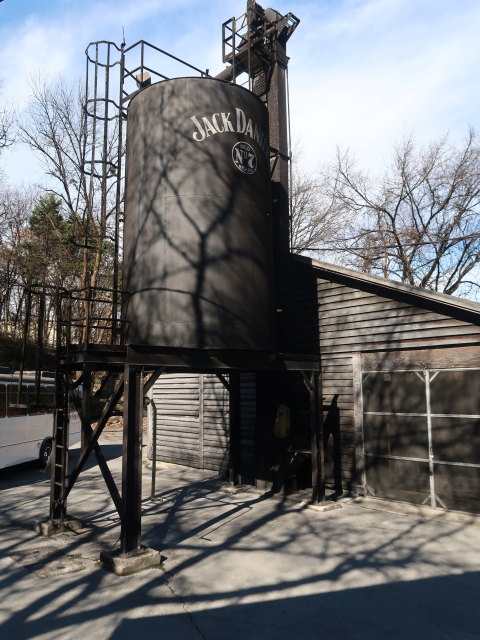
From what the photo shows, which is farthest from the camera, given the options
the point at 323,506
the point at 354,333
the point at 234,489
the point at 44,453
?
the point at 44,453

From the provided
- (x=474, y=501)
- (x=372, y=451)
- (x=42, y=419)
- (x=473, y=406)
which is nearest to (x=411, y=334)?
(x=473, y=406)

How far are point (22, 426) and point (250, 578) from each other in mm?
9191

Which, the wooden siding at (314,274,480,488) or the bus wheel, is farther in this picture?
the bus wheel

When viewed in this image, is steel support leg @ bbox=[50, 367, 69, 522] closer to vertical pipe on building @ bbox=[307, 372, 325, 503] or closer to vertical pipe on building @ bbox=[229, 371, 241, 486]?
vertical pipe on building @ bbox=[229, 371, 241, 486]

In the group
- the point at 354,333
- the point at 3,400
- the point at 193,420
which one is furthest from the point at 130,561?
the point at 193,420

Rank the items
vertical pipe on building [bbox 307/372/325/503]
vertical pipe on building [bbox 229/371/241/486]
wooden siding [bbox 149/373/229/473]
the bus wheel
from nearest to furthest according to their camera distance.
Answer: vertical pipe on building [bbox 307/372/325/503] → vertical pipe on building [bbox 229/371/241/486] → wooden siding [bbox 149/373/229/473] → the bus wheel

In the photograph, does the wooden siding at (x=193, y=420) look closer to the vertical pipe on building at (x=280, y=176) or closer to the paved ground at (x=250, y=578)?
the vertical pipe on building at (x=280, y=176)

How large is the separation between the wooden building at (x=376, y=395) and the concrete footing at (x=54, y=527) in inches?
180

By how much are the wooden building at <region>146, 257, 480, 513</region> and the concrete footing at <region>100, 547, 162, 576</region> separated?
14.2 ft

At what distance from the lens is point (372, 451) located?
33.3ft

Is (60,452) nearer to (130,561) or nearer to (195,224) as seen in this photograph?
(130,561)

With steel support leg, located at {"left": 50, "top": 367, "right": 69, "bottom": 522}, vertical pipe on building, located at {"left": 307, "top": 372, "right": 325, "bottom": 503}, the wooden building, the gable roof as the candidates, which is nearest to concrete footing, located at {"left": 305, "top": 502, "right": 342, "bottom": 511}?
vertical pipe on building, located at {"left": 307, "top": 372, "right": 325, "bottom": 503}

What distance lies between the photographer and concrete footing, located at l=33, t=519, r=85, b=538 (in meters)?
8.09

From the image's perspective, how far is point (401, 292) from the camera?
31.9 ft
